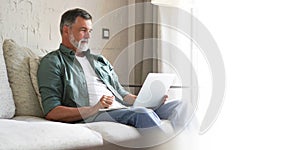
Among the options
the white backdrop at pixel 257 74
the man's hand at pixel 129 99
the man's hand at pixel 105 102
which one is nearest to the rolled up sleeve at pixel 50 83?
the man's hand at pixel 105 102

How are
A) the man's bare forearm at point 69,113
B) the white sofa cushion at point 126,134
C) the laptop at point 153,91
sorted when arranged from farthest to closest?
1. the laptop at point 153,91
2. the man's bare forearm at point 69,113
3. the white sofa cushion at point 126,134

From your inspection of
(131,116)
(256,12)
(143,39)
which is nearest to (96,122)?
(131,116)

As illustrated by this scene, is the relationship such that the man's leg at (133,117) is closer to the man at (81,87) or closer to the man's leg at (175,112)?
the man at (81,87)

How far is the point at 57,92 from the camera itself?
2.22 meters

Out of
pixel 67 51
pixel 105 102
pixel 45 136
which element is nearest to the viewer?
pixel 45 136

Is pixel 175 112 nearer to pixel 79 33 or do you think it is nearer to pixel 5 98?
pixel 79 33

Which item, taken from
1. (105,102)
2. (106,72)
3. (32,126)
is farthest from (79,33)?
(32,126)

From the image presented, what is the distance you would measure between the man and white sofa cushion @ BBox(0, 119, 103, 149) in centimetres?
29

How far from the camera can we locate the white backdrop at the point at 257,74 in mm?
2133

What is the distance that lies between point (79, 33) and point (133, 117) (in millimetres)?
695

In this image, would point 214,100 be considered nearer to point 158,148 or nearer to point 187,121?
point 187,121

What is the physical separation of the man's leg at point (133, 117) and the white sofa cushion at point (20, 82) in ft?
1.22

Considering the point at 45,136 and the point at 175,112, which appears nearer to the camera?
the point at 45,136

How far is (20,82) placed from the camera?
7.46 ft
